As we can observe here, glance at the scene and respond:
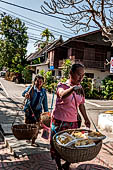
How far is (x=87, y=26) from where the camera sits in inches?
310

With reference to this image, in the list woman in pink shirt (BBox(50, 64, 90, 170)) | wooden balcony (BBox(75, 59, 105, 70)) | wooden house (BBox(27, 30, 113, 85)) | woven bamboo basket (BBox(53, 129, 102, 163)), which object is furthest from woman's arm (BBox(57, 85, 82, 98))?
wooden balcony (BBox(75, 59, 105, 70))

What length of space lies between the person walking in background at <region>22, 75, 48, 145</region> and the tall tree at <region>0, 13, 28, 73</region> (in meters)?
32.3

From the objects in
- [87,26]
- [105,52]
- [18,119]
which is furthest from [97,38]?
[18,119]

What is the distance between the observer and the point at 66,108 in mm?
2672

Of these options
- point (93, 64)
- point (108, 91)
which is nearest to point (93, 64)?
point (93, 64)

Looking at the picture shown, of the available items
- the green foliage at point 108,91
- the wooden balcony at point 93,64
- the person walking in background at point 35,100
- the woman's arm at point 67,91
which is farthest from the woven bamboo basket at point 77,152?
the wooden balcony at point 93,64

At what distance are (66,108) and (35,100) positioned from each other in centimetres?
156

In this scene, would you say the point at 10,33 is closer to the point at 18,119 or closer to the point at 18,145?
the point at 18,119

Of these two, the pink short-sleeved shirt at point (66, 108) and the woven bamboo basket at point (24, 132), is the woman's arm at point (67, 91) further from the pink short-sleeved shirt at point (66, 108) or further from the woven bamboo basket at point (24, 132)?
the woven bamboo basket at point (24, 132)

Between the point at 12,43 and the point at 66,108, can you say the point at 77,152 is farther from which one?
the point at 12,43

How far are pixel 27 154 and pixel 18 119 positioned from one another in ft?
10.5

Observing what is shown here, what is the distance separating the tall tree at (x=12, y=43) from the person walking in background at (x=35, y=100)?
32.3 metres

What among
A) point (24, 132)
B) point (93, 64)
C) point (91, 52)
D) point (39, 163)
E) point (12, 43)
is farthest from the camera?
point (12, 43)

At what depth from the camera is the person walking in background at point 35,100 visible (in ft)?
13.2
